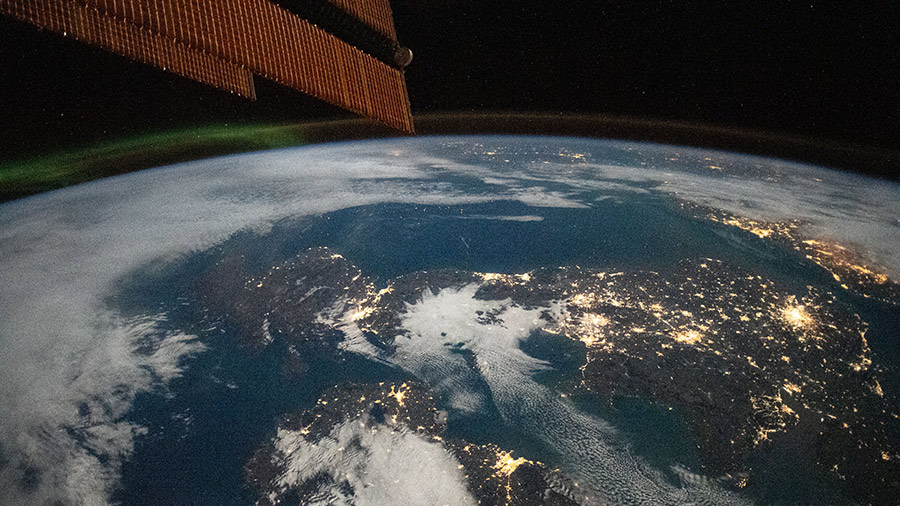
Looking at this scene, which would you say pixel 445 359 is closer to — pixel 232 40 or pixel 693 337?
pixel 693 337

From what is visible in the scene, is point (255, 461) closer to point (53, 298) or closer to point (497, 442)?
point (497, 442)

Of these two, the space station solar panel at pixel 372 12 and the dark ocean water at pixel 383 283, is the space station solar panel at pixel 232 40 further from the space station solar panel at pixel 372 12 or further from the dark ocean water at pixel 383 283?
the dark ocean water at pixel 383 283

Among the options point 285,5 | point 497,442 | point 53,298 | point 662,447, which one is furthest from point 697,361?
point 53,298

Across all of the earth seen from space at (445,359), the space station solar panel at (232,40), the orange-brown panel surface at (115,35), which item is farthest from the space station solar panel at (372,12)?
the earth seen from space at (445,359)

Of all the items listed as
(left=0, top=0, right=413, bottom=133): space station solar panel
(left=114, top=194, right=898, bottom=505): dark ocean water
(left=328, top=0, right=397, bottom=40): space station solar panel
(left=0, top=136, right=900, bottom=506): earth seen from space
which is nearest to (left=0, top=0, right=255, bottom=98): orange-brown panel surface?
(left=0, top=0, right=413, bottom=133): space station solar panel

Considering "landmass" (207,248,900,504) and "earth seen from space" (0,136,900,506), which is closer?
"earth seen from space" (0,136,900,506)

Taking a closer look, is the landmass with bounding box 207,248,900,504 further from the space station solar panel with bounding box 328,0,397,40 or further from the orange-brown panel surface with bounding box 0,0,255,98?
the space station solar panel with bounding box 328,0,397,40
